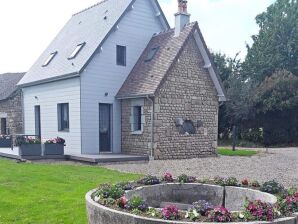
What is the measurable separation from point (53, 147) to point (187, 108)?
6281 millimetres

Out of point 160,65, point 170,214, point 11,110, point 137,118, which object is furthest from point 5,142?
point 170,214

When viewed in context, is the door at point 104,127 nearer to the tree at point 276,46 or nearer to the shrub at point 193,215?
the shrub at point 193,215

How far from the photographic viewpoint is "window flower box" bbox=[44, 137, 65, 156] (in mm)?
15578

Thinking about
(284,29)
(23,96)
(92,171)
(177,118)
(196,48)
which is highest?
(284,29)

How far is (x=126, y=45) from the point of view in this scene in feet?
59.2

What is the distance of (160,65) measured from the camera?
16781 millimetres

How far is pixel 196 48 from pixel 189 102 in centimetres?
262

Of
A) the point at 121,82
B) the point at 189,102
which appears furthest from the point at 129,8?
the point at 189,102

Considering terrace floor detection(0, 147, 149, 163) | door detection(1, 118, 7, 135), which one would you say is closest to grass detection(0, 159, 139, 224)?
terrace floor detection(0, 147, 149, 163)

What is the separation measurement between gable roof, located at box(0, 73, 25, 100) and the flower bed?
1932 cm

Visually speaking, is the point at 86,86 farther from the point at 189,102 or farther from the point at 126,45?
the point at 189,102

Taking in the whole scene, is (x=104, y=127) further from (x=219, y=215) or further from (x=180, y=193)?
(x=219, y=215)

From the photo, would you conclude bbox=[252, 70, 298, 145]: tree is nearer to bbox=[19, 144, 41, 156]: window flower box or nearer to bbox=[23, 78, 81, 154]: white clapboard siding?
bbox=[23, 78, 81, 154]: white clapboard siding

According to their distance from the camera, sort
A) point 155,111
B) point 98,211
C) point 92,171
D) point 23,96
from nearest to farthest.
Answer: point 98,211 → point 92,171 → point 155,111 → point 23,96
